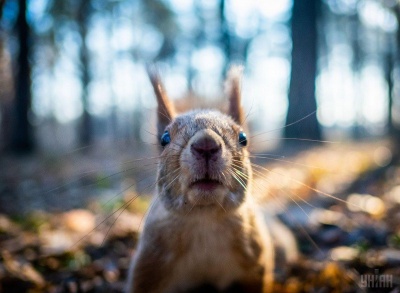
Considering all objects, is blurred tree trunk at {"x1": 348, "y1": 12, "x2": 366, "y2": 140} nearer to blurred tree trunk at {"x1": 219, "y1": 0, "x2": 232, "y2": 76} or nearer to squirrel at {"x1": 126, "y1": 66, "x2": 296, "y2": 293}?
blurred tree trunk at {"x1": 219, "y1": 0, "x2": 232, "y2": 76}

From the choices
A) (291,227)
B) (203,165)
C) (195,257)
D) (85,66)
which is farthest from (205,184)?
(85,66)

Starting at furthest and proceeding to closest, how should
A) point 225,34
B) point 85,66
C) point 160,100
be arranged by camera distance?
point 85,66 → point 225,34 → point 160,100

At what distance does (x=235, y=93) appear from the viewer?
248 centimetres

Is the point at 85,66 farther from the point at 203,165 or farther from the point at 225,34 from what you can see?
the point at 203,165

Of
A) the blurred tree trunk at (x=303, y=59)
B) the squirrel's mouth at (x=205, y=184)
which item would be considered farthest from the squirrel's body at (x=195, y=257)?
the blurred tree trunk at (x=303, y=59)

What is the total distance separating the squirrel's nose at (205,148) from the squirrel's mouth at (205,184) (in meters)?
0.12

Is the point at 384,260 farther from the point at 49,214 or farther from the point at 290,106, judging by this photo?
the point at 290,106

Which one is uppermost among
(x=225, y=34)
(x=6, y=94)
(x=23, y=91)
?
(x=225, y=34)

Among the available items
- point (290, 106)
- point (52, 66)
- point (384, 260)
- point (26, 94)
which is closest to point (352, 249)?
point (384, 260)

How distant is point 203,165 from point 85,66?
12963mm

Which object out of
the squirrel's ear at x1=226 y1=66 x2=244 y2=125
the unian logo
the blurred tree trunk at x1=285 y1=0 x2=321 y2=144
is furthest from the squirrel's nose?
the blurred tree trunk at x1=285 y1=0 x2=321 y2=144

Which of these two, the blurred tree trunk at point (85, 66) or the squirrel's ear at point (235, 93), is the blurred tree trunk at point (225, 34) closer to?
the blurred tree trunk at point (85, 66)

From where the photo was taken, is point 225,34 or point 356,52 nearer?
point 225,34

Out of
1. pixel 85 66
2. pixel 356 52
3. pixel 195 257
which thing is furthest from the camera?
pixel 356 52
